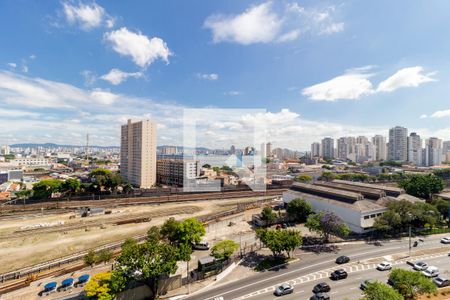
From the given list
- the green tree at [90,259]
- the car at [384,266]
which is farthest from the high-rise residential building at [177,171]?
the car at [384,266]

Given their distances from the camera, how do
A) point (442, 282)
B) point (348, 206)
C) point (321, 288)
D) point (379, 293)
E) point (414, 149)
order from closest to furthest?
1. point (379, 293)
2. point (321, 288)
3. point (442, 282)
4. point (348, 206)
5. point (414, 149)

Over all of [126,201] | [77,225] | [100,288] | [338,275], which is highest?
[100,288]

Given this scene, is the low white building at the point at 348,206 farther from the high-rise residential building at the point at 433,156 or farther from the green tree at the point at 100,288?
the high-rise residential building at the point at 433,156

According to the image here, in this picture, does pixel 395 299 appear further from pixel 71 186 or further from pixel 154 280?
pixel 71 186

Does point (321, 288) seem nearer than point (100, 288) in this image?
No

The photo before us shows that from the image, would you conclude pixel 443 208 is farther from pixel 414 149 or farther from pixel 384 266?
pixel 414 149

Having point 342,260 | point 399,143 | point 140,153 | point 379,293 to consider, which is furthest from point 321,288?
point 399,143

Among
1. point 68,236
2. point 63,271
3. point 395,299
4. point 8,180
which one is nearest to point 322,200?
point 395,299
